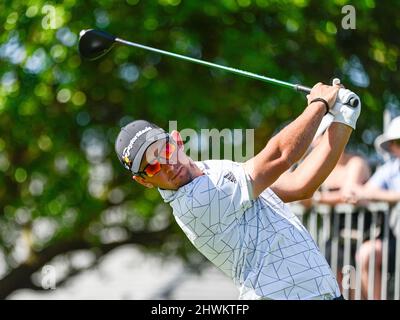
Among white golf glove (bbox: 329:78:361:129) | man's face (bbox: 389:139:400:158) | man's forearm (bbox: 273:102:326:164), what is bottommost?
man's face (bbox: 389:139:400:158)

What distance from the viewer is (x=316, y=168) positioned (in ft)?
15.3

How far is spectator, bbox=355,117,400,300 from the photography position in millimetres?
7465

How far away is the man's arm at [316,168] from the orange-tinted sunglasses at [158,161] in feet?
2.01

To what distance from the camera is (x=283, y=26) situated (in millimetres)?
10016

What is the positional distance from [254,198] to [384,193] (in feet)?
10.7

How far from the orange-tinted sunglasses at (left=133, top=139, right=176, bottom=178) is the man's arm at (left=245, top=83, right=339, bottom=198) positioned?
0.35 metres

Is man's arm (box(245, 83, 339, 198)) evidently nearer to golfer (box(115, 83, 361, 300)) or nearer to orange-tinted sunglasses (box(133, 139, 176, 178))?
golfer (box(115, 83, 361, 300))

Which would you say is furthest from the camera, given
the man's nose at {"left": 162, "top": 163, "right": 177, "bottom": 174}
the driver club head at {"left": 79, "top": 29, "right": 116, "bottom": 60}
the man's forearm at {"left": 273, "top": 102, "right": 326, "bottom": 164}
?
the driver club head at {"left": 79, "top": 29, "right": 116, "bottom": 60}

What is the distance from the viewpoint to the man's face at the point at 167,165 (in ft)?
14.8

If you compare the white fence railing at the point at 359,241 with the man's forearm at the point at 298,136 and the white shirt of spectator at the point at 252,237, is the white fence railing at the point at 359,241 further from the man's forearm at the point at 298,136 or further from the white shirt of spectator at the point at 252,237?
the man's forearm at the point at 298,136

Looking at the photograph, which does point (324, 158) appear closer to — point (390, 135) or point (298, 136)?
point (298, 136)

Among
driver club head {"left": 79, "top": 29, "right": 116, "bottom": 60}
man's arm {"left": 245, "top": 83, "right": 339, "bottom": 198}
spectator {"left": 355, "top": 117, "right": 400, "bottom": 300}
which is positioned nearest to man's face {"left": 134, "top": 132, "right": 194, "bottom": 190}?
man's arm {"left": 245, "top": 83, "right": 339, "bottom": 198}
